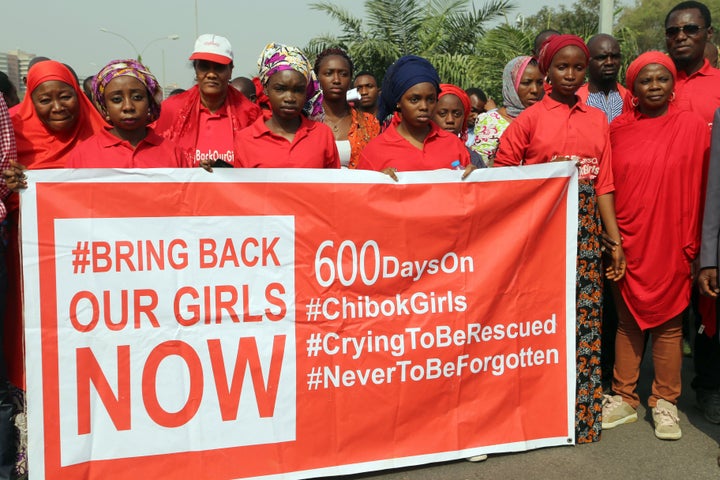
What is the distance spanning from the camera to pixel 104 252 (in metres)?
3.18

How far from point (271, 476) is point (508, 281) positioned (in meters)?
1.47

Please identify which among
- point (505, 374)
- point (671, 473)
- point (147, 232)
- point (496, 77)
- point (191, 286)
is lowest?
point (671, 473)

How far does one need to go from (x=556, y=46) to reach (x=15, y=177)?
2.77 meters

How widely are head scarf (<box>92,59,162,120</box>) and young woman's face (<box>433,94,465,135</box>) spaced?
6.47ft

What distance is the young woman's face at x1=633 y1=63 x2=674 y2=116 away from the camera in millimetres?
3953

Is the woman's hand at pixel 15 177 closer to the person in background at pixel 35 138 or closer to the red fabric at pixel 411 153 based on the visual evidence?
the person in background at pixel 35 138

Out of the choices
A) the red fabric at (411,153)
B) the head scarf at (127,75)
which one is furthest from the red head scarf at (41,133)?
the red fabric at (411,153)

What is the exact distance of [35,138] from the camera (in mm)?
3576

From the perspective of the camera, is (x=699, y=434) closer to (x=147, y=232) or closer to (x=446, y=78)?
(x=147, y=232)

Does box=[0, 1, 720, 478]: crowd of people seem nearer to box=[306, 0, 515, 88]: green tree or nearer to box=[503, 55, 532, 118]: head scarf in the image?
box=[503, 55, 532, 118]: head scarf

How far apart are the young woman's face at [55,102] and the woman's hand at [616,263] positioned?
2825 millimetres

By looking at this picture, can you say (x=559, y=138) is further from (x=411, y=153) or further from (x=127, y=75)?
(x=127, y=75)

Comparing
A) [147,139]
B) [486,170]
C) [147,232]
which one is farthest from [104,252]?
[486,170]

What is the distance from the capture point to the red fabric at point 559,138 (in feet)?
12.9
